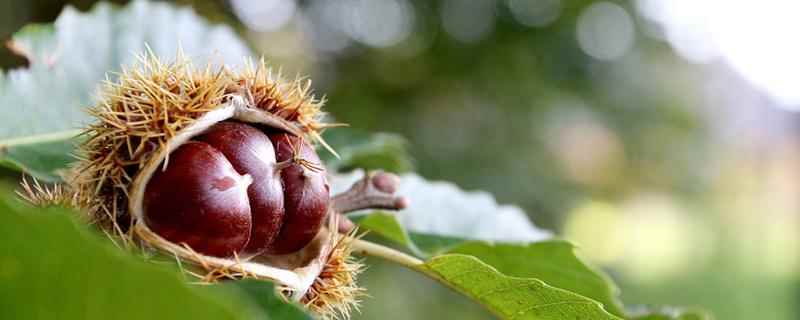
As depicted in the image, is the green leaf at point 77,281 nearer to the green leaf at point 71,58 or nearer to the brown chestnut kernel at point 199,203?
the brown chestnut kernel at point 199,203

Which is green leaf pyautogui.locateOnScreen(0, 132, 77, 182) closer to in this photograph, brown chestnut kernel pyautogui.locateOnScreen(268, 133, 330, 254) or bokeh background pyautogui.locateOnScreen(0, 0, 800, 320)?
brown chestnut kernel pyautogui.locateOnScreen(268, 133, 330, 254)

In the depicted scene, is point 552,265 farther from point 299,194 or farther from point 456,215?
point 299,194

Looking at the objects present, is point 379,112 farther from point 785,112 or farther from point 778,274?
point 785,112

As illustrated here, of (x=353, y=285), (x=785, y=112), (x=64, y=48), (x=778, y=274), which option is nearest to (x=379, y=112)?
(x=64, y=48)

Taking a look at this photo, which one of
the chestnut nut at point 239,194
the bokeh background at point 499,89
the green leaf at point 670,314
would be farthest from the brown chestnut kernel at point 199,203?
the bokeh background at point 499,89

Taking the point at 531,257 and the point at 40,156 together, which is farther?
the point at 531,257

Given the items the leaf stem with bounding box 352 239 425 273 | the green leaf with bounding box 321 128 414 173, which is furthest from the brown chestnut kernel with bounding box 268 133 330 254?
the green leaf with bounding box 321 128 414 173

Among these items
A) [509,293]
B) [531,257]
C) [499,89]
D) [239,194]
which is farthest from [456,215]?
[499,89]
